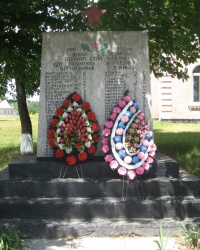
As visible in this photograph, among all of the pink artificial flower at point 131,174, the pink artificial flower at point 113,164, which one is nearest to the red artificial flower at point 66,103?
the pink artificial flower at point 113,164

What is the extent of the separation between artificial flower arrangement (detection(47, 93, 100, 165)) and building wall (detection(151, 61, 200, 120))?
21374 mm

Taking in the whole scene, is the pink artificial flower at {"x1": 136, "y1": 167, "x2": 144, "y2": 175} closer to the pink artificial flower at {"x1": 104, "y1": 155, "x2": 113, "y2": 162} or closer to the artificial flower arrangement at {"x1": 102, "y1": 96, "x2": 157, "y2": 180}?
the artificial flower arrangement at {"x1": 102, "y1": 96, "x2": 157, "y2": 180}

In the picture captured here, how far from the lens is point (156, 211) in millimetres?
5656

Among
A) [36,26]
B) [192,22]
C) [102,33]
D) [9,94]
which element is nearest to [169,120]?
[9,94]

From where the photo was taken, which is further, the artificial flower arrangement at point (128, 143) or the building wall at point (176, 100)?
the building wall at point (176, 100)

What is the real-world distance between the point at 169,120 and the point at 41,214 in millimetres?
22950

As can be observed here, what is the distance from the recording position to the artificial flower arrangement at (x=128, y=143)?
604 cm

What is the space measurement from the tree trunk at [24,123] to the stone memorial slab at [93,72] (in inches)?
261

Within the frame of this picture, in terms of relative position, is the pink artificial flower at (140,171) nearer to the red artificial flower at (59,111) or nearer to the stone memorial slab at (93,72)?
the stone memorial slab at (93,72)

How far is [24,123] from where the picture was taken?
13.6 metres

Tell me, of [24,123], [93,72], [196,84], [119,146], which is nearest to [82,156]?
[119,146]

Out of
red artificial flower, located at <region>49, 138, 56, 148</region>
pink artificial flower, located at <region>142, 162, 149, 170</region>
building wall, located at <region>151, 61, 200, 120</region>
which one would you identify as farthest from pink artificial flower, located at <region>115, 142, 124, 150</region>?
building wall, located at <region>151, 61, 200, 120</region>

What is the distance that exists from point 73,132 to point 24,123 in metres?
7.61

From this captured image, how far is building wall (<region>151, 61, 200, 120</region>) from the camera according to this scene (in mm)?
27297
